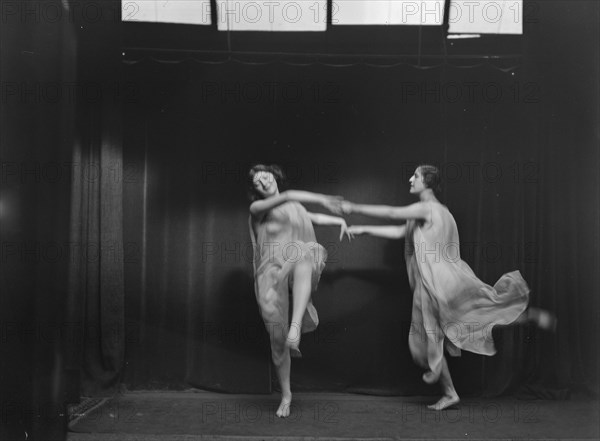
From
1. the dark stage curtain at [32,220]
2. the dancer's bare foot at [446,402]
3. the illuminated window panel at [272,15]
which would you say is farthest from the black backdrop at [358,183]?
the dark stage curtain at [32,220]

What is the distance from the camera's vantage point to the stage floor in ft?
12.3

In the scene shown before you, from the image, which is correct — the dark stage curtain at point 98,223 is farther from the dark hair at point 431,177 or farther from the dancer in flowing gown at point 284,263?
the dark hair at point 431,177

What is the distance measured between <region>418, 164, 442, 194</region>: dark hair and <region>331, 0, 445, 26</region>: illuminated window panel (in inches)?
29.5

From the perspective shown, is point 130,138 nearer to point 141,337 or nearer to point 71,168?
point 71,168

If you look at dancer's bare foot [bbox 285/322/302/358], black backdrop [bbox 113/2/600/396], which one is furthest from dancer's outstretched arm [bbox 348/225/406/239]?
dancer's bare foot [bbox 285/322/302/358]

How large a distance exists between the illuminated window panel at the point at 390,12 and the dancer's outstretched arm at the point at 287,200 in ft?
3.07

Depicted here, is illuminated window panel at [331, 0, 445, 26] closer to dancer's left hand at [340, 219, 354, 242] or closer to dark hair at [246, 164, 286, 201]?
dark hair at [246, 164, 286, 201]

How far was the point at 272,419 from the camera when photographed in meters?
3.88

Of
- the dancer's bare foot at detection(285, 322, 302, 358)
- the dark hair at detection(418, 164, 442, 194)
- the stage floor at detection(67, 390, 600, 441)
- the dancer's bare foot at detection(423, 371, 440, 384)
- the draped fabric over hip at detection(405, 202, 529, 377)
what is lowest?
the stage floor at detection(67, 390, 600, 441)

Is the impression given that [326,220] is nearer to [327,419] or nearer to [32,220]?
[327,419]

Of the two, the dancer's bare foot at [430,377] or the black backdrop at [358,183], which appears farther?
the black backdrop at [358,183]

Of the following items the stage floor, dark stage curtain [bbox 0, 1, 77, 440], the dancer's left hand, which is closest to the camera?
dark stage curtain [bbox 0, 1, 77, 440]

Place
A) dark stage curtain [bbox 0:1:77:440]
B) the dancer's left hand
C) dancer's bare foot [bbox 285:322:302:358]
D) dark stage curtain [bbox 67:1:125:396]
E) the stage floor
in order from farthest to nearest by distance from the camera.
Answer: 1. dark stage curtain [bbox 67:1:125:396]
2. the dancer's left hand
3. dancer's bare foot [bbox 285:322:302:358]
4. the stage floor
5. dark stage curtain [bbox 0:1:77:440]

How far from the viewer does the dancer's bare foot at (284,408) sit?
3.90 m
